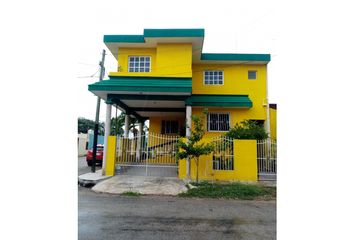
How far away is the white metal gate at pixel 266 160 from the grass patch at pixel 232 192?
122 centimetres

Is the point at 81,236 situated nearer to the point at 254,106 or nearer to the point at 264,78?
the point at 254,106

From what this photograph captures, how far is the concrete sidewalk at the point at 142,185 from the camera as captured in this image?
725 centimetres

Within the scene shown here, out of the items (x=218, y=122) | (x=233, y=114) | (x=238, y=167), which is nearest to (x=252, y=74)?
(x=233, y=114)

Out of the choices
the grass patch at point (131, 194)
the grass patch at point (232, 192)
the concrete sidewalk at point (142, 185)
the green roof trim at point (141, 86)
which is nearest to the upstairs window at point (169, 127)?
the green roof trim at point (141, 86)

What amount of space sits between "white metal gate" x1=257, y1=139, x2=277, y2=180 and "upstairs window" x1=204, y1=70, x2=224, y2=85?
206 inches

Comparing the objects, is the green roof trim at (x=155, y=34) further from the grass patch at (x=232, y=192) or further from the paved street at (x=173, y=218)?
the paved street at (x=173, y=218)

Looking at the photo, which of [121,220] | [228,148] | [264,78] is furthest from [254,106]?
[121,220]

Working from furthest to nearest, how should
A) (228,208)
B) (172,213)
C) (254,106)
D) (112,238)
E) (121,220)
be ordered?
(254,106) < (228,208) < (172,213) < (121,220) < (112,238)

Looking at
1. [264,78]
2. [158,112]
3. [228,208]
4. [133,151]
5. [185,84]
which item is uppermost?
[264,78]

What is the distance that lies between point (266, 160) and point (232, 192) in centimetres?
274

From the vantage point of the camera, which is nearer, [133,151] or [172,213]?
[172,213]

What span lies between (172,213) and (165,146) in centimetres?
535

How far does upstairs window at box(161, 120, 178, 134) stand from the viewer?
14.1 meters

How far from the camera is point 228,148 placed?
9.00 m
